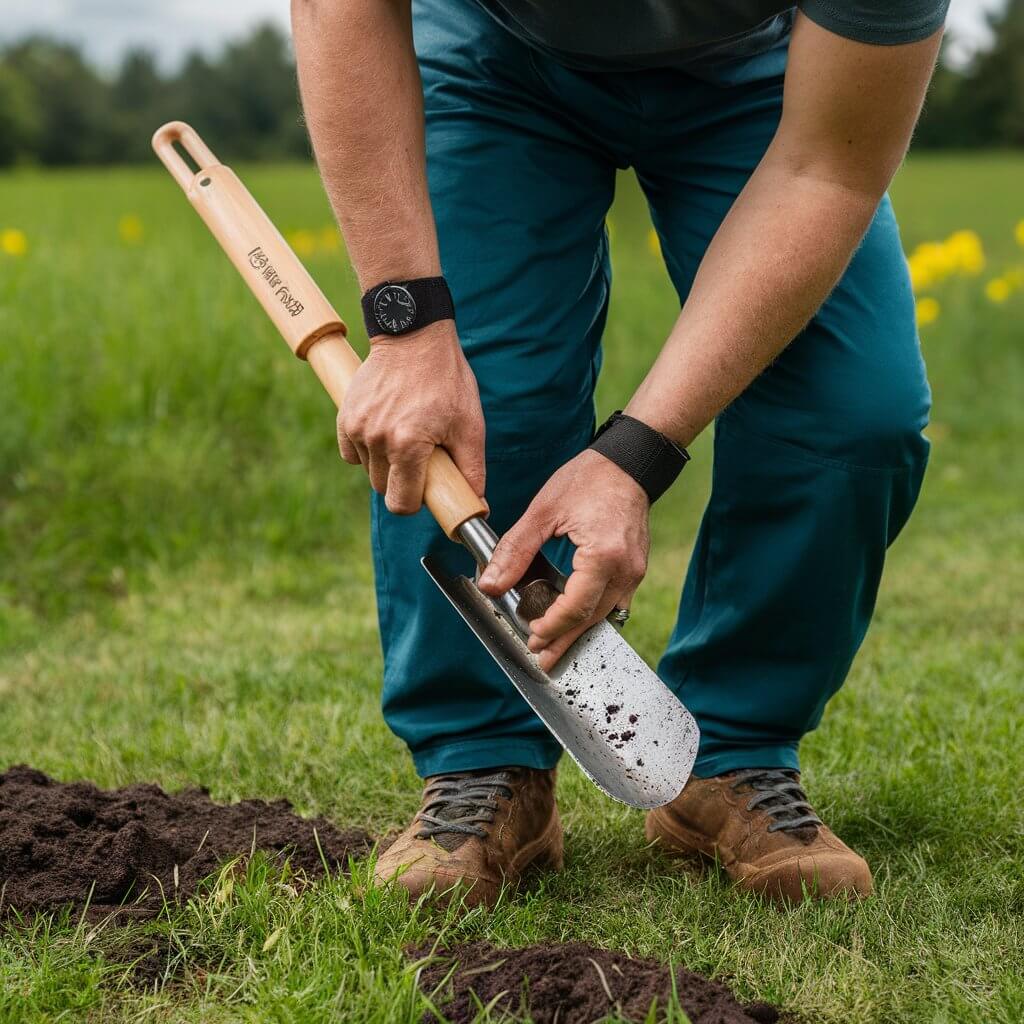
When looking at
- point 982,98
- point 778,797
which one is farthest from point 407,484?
point 982,98

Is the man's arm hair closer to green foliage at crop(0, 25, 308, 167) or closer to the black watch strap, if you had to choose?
the black watch strap

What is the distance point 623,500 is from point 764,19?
2.30 feet

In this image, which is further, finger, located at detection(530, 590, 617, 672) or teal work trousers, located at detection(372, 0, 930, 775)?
teal work trousers, located at detection(372, 0, 930, 775)

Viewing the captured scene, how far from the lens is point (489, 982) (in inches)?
62.0

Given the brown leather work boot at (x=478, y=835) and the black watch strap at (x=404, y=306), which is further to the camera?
the brown leather work boot at (x=478, y=835)

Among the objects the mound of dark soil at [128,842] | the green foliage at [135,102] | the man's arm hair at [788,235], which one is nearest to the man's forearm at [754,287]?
the man's arm hair at [788,235]

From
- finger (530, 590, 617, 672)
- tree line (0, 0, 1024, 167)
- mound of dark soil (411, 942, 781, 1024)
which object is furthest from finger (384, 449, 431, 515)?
tree line (0, 0, 1024, 167)

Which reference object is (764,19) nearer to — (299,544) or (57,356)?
(299,544)

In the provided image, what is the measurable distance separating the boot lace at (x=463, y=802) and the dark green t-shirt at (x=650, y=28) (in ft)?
3.67

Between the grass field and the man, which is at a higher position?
the man

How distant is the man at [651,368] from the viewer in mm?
1742

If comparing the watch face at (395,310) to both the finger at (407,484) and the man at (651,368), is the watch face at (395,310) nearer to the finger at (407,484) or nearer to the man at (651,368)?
the man at (651,368)

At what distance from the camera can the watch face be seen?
1.81 metres

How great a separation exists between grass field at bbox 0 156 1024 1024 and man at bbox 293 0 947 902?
20 cm
